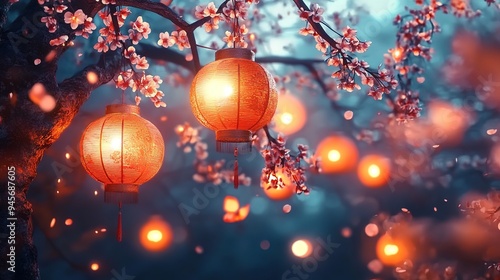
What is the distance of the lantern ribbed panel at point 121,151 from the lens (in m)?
3.49

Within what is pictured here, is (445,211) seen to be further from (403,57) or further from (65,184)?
(65,184)

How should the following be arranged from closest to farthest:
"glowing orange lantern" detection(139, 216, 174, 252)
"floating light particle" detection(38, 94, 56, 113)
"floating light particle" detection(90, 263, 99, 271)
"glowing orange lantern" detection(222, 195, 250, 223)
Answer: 1. "floating light particle" detection(38, 94, 56, 113)
2. "floating light particle" detection(90, 263, 99, 271)
3. "glowing orange lantern" detection(139, 216, 174, 252)
4. "glowing orange lantern" detection(222, 195, 250, 223)

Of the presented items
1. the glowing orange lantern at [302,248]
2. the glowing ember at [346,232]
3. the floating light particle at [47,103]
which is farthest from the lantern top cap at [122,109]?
the glowing ember at [346,232]

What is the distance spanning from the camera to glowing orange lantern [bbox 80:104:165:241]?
3.49 metres

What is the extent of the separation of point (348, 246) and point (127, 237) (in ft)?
10.5

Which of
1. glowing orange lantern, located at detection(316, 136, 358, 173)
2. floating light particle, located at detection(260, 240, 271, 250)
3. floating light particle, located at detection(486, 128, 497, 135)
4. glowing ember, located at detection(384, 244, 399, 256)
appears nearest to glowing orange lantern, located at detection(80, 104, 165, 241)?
A: floating light particle, located at detection(260, 240, 271, 250)

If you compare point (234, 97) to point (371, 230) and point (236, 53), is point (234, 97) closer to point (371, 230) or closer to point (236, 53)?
point (236, 53)

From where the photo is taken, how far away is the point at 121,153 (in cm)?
347

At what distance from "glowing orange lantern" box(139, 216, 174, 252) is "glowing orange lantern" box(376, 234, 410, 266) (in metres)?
3.09

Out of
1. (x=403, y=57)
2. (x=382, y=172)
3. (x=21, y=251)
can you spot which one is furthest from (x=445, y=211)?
(x=21, y=251)

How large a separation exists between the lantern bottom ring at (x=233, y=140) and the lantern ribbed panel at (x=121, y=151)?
1.94 ft

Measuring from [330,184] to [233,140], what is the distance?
445 centimetres

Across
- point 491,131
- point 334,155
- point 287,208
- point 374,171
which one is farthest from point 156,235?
point 491,131

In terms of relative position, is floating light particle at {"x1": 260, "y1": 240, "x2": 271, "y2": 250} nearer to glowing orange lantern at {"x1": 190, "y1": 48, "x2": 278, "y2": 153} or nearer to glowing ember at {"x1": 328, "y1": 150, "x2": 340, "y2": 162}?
glowing ember at {"x1": 328, "y1": 150, "x2": 340, "y2": 162}
